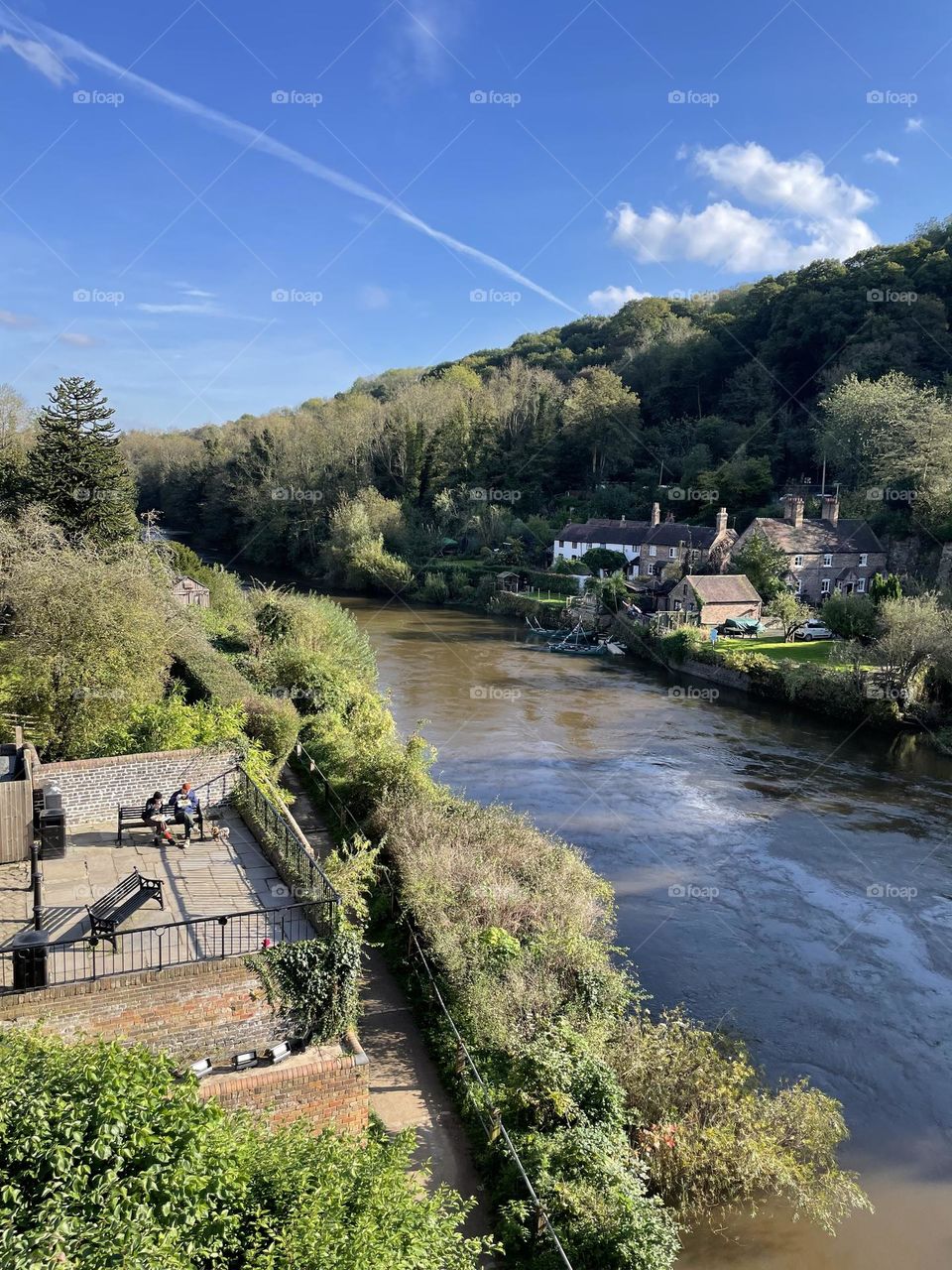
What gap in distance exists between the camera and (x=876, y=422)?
62562 millimetres

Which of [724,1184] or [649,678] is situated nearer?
[724,1184]

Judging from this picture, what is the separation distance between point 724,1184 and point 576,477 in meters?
87.0

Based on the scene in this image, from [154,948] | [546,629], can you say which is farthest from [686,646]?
[154,948]

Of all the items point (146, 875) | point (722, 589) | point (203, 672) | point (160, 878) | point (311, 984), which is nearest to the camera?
point (311, 984)

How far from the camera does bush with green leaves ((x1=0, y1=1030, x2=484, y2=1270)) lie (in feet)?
18.3

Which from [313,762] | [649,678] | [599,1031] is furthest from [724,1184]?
[649,678]

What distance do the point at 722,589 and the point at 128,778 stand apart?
1685 inches

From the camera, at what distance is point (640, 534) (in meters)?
67.8

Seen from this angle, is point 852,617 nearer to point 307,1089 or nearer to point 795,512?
point 795,512

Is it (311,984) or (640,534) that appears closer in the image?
(311,984)

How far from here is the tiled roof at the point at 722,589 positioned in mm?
50844

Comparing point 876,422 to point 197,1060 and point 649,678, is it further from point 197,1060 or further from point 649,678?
point 197,1060

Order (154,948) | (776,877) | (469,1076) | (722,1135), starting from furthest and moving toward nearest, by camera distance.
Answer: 1. (776,877)
2. (469,1076)
3. (722,1135)
4. (154,948)

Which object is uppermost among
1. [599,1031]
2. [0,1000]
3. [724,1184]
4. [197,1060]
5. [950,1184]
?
[0,1000]
